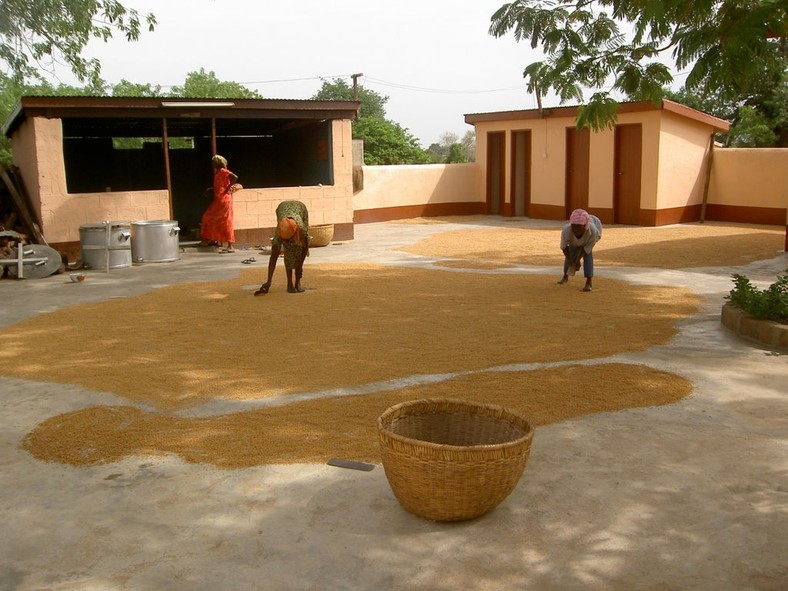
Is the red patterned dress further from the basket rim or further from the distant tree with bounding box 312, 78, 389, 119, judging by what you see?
the distant tree with bounding box 312, 78, 389, 119

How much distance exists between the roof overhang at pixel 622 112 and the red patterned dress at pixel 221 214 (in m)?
6.93

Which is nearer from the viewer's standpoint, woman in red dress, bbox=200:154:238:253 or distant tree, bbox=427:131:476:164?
woman in red dress, bbox=200:154:238:253

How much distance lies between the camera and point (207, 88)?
52.2m

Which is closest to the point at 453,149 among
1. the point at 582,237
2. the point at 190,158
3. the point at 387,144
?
the point at 387,144

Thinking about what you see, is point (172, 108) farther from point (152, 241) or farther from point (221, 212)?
point (152, 241)

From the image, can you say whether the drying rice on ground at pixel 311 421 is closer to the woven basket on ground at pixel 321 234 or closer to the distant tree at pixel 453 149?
the woven basket on ground at pixel 321 234

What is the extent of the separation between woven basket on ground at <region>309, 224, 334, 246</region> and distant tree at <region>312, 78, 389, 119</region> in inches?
1372

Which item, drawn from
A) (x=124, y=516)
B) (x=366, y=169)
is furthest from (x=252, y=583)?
(x=366, y=169)

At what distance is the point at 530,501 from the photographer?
396cm

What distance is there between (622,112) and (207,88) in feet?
128

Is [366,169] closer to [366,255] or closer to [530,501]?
[366,255]

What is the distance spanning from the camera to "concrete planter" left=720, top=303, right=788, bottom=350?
22.9 feet

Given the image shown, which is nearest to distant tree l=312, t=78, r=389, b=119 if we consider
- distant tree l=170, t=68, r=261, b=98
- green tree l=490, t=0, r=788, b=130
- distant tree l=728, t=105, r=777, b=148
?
distant tree l=170, t=68, r=261, b=98

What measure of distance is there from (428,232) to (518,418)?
14663 mm
